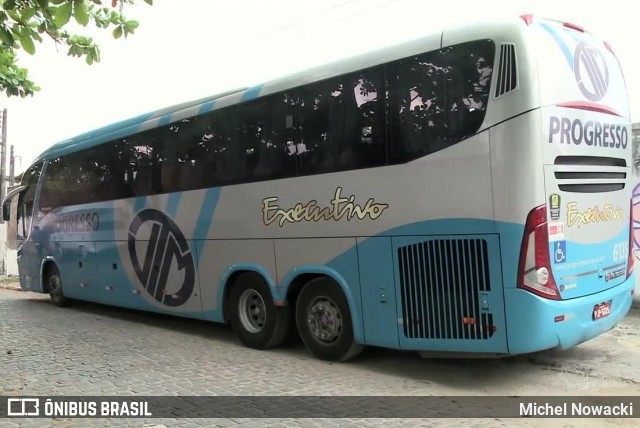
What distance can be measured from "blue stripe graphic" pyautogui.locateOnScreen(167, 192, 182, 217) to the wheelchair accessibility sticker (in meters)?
5.40

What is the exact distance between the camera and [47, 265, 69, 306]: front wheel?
11999 millimetres

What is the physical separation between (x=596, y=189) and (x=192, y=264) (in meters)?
5.43

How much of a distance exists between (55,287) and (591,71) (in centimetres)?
1138

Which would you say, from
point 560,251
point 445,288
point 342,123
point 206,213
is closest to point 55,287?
point 206,213

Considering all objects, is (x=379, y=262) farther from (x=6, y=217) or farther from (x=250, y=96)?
(x=6, y=217)

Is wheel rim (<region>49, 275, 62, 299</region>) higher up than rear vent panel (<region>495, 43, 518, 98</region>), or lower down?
lower down

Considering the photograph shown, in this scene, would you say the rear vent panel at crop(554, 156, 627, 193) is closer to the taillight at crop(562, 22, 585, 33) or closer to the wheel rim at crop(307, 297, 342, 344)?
the taillight at crop(562, 22, 585, 33)

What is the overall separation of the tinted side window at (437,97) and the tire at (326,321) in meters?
1.74

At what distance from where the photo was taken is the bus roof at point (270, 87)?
5.36 metres

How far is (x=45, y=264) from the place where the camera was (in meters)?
12.5

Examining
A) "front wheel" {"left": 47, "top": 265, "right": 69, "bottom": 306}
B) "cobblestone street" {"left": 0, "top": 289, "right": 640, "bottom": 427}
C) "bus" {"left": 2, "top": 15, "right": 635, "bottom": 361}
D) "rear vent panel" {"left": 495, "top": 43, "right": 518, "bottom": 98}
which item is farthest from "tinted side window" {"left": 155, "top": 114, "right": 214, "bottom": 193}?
"front wheel" {"left": 47, "top": 265, "right": 69, "bottom": 306}

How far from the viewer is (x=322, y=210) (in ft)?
20.5

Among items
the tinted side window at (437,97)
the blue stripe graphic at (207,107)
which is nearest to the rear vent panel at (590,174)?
the tinted side window at (437,97)

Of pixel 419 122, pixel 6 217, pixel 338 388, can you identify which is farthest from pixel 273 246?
pixel 6 217
